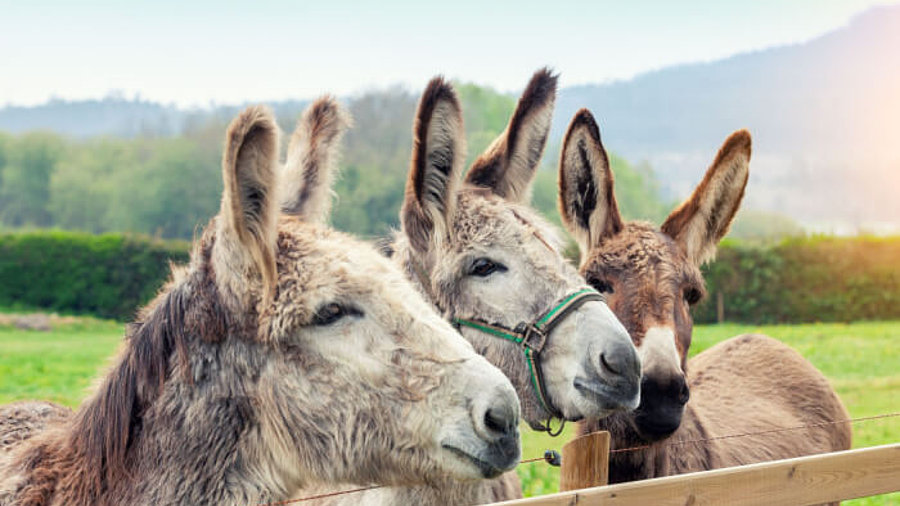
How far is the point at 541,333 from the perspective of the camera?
299 cm

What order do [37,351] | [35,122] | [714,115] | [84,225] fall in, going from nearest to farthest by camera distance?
[37,351] → [84,225] → [35,122] → [714,115]

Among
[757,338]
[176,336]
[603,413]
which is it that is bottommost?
[757,338]

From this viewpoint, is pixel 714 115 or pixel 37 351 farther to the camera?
pixel 714 115

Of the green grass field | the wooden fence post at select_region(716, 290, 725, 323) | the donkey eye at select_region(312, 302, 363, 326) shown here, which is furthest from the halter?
the wooden fence post at select_region(716, 290, 725, 323)

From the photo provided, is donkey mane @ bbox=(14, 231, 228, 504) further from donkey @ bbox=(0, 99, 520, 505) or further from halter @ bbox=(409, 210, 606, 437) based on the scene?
halter @ bbox=(409, 210, 606, 437)

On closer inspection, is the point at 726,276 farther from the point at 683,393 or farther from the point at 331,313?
the point at 331,313

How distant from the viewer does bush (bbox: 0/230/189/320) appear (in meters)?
22.1

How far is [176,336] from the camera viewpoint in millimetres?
2330

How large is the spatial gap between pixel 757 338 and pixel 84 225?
66139 mm

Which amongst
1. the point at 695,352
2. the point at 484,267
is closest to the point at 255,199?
the point at 484,267

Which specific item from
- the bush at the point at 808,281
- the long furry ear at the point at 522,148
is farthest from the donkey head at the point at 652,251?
the bush at the point at 808,281

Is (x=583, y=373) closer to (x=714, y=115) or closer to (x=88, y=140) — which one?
(x=88, y=140)

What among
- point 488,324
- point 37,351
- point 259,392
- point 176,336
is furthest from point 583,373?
point 37,351

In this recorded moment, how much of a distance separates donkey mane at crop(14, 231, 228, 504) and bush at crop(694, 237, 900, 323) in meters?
22.1
